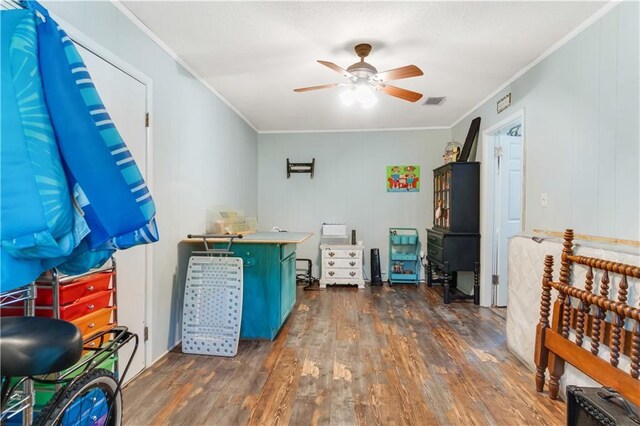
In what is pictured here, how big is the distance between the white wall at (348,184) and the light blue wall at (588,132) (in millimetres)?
2217

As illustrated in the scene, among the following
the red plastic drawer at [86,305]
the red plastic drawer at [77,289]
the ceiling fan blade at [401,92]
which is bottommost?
the red plastic drawer at [86,305]

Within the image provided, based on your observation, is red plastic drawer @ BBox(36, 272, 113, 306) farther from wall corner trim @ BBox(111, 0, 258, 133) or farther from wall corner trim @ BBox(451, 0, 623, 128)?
wall corner trim @ BBox(451, 0, 623, 128)

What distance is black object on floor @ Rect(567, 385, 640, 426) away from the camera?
1239 mm

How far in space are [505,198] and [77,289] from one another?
408 centimetres

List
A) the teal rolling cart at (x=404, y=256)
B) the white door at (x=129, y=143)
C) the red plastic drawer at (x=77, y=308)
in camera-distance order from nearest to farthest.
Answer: the red plastic drawer at (x=77, y=308)
the white door at (x=129, y=143)
the teal rolling cart at (x=404, y=256)

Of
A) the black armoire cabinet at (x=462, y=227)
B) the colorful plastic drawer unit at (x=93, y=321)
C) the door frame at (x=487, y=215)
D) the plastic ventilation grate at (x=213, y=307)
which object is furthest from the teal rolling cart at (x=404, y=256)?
the colorful plastic drawer unit at (x=93, y=321)

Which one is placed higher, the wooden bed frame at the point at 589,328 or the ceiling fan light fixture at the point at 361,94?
the ceiling fan light fixture at the point at 361,94

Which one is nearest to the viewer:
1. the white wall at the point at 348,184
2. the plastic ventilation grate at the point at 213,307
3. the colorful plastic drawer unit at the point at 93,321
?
the colorful plastic drawer unit at the point at 93,321

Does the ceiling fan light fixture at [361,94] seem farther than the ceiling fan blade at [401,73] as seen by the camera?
Yes

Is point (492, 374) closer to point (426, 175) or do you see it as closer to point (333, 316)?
point (333, 316)

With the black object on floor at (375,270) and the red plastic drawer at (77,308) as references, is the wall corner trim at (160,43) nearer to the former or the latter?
the red plastic drawer at (77,308)

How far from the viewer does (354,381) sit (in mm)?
2137

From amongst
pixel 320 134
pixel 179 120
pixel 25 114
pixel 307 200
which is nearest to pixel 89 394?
pixel 25 114

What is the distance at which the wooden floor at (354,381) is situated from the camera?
1.78 metres
